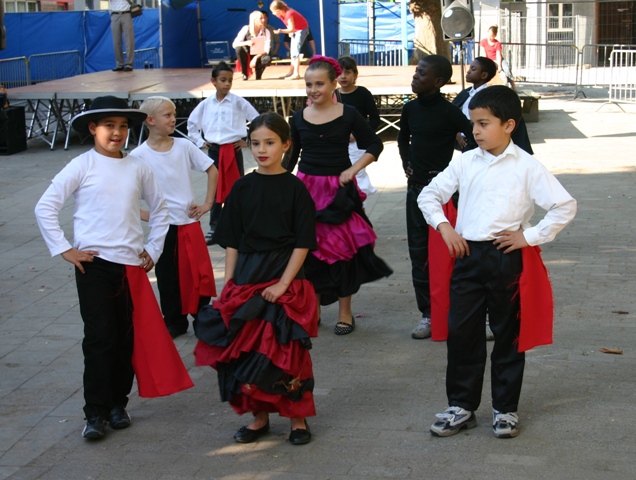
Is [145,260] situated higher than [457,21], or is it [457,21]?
[457,21]

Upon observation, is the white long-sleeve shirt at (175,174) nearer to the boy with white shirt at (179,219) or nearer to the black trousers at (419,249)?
the boy with white shirt at (179,219)

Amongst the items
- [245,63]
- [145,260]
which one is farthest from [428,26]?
[145,260]

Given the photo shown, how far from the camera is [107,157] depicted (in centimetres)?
479

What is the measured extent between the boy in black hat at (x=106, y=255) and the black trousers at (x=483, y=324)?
1.46 m

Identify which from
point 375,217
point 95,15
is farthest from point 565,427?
point 95,15

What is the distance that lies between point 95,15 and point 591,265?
2374 cm

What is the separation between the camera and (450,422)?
460 cm

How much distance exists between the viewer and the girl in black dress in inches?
172

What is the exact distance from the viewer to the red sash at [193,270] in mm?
6477

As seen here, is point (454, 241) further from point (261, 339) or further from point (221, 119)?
Answer: point (221, 119)

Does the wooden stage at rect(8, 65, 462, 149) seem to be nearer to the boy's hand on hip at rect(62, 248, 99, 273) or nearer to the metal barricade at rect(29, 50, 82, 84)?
the metal barricade at rect(29, 50, 82, 84)

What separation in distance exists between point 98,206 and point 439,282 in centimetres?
230

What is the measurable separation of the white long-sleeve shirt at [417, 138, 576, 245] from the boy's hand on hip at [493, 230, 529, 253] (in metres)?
0.02

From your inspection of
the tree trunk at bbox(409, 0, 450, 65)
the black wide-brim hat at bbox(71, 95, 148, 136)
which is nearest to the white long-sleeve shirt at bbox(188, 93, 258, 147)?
the black wide-brim hat at bbox(71, 95, 148, 136)
